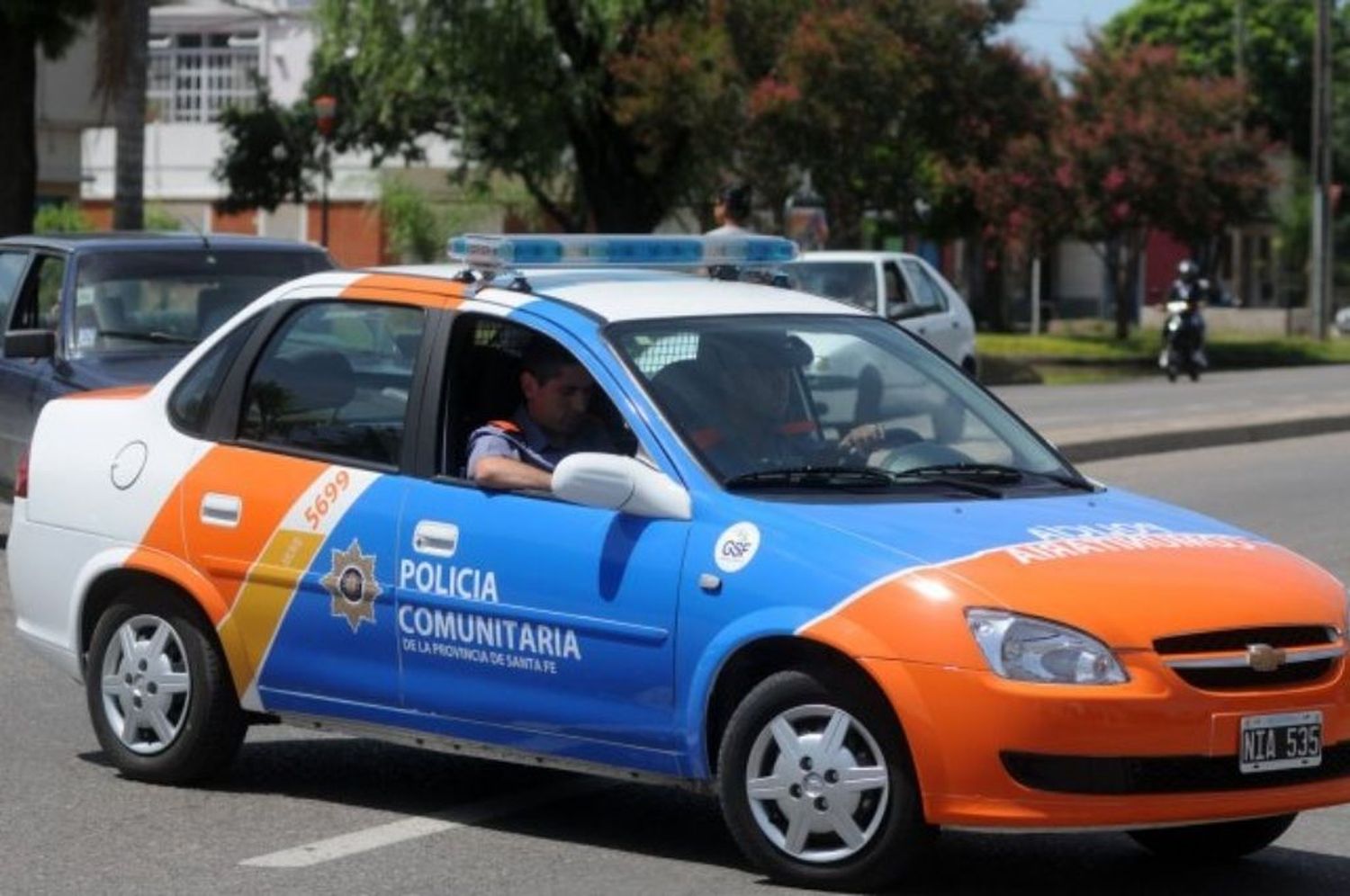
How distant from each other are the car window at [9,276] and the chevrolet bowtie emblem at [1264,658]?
999cm

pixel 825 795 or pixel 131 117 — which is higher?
pixel 131 117

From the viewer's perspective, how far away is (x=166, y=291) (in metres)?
15.1

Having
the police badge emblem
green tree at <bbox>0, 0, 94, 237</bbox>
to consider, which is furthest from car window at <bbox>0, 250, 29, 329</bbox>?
green tree at <bbox>0, 0, 94, 237</bbox>

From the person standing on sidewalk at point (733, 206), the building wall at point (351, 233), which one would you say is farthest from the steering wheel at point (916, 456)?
the building wall at point (351, 233)

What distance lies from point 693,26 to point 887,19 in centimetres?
291

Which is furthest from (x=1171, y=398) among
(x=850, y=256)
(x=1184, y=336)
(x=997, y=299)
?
(x=997, y=299)

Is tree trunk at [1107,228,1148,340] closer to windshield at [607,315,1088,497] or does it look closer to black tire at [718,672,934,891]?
windshield at [607,315,1088,497]

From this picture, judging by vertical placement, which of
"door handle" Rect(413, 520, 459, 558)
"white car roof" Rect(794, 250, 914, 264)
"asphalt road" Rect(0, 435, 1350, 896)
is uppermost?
"white car roof" Rect(794, 250, 914, 264)

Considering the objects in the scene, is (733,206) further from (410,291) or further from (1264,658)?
(1264,658)

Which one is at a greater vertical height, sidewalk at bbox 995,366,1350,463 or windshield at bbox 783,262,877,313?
windshield at bbox 783,262,877,313

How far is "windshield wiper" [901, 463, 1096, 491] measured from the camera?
776 cm

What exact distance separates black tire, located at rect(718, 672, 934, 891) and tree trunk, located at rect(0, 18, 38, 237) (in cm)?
2674

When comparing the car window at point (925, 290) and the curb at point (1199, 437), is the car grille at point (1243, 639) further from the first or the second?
the car window at point (925, 290)

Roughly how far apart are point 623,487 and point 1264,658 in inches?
67.3
